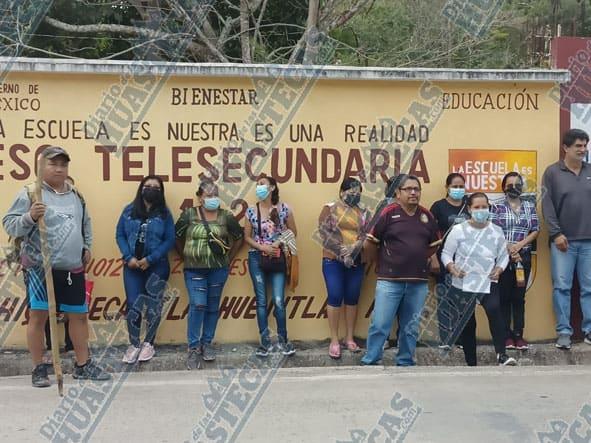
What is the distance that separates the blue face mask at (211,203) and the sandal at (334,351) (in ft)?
5.58

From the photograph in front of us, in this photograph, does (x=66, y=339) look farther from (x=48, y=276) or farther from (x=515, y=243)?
(x=515, y=243)

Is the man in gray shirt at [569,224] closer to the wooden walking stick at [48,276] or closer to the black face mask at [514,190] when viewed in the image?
the black face mask at [514,190]

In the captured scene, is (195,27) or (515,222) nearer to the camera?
(515,222)

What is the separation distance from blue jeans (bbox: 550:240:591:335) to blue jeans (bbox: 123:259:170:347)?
12.2ft

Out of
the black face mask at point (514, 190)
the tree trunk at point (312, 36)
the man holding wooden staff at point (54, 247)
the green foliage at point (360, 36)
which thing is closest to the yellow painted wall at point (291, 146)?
the black face mask at point (514, 190)

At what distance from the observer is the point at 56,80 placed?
7344 millimetres

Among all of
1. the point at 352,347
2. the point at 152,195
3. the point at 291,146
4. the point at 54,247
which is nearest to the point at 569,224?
the point at 352,347

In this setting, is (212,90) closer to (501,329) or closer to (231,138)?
(231,138)

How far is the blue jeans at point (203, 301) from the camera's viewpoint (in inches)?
280

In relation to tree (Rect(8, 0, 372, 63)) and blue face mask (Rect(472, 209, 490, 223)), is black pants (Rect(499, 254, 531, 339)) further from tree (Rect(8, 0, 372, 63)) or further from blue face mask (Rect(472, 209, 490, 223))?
tree (Rect(8, 0, 372, 63))

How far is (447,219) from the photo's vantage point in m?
7.52

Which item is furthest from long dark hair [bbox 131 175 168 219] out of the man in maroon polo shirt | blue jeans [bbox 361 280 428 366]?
blue jeans [bbox 361 280 428 366]

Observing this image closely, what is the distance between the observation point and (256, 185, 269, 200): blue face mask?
7316mm

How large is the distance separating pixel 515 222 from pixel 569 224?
51 centimetres
